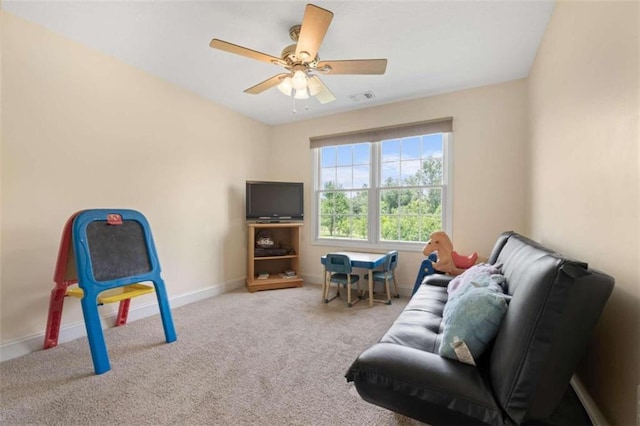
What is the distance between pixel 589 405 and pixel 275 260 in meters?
3.78

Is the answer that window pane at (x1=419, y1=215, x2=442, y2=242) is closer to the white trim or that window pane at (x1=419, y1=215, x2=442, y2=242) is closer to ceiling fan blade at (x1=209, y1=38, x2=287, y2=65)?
the white trim

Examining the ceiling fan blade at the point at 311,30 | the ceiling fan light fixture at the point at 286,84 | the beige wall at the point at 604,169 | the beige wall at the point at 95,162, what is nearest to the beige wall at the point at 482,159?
the beige wall at the point at 604,169

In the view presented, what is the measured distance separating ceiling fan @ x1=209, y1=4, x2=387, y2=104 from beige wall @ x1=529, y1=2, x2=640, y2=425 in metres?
A: 1.17

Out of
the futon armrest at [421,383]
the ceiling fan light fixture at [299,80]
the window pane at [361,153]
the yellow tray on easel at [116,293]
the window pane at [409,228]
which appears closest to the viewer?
the futon armrest at [421,383]

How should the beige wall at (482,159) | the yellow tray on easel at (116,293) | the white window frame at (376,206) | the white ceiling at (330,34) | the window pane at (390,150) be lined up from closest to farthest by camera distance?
the white ceiling at (330,34) → the yellow tray on easel at (116,293) → the beige wall at (482,159) → the white window frame at (376,206) → the window pane at (390,150)

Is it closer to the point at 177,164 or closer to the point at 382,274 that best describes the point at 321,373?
the point at 382,274

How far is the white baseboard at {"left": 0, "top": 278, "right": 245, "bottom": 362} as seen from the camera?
2.16 meters

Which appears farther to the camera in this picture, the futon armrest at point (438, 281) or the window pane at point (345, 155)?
the window pane at point (345, 155)

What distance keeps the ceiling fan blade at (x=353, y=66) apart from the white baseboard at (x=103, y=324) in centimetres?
298

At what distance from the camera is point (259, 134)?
4645 millimetres

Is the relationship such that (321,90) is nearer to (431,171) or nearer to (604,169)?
(431,171)

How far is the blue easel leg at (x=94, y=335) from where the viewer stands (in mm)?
1950

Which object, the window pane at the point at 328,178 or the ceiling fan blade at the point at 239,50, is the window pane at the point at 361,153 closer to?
the window pane at the point at 328,178

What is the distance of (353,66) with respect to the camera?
221cm
